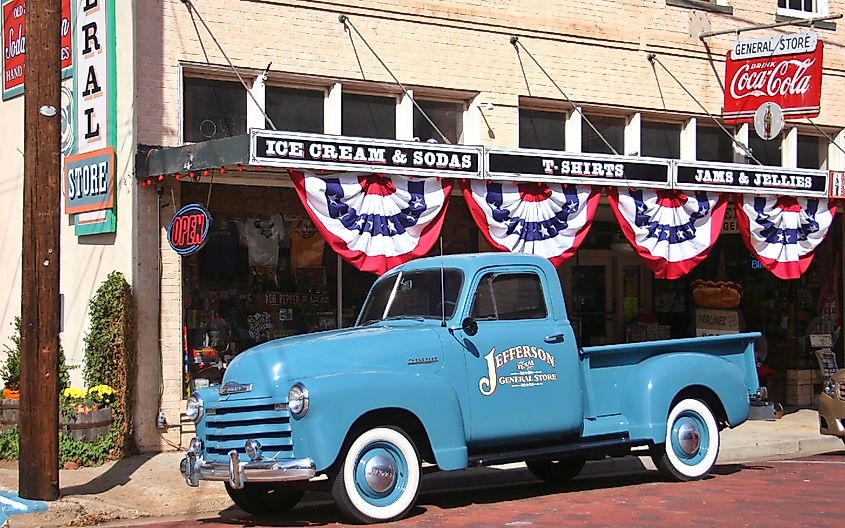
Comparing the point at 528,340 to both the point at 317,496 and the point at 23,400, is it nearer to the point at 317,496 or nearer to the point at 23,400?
the point at 317,496

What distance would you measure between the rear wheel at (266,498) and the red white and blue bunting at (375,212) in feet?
11.5

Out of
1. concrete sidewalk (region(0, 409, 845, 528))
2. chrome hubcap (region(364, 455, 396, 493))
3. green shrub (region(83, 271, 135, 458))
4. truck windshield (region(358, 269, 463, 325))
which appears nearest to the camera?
chrome hubcap (region(364, 455, 396, 493))

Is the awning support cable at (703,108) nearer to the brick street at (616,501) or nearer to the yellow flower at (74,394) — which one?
the brick street at (616,501)

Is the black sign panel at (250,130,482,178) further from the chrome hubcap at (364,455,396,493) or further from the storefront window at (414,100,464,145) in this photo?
the chrome hubcap at (364,455,396,493)

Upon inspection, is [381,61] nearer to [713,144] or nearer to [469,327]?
[713,144]

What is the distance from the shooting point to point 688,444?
12.1m

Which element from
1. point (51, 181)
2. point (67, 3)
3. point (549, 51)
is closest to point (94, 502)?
point (51, 181)

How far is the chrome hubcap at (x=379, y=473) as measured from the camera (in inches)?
390

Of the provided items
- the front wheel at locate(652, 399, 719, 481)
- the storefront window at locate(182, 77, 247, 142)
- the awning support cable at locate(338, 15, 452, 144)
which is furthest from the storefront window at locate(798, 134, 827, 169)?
the storefront window at locate(182, 77, 247, 142)

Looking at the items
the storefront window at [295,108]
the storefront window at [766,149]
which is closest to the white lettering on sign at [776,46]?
the storefront window at [766,149]

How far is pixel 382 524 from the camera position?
391 inches

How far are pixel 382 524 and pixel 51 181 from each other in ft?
14.3

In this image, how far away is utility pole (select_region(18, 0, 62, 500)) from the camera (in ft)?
36.7

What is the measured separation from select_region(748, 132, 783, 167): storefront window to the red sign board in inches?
43.4
